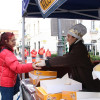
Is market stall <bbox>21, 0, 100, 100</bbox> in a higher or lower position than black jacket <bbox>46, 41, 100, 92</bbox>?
higher

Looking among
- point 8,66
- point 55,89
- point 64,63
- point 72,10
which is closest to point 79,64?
point 64,63

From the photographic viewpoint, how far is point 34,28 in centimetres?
3388

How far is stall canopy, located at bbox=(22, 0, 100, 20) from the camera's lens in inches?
135

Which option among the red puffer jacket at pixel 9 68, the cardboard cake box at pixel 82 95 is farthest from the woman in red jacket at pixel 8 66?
the cardboard cake box at pixel 82 95

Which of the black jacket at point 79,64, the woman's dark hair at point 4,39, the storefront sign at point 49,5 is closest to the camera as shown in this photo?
the storefront sign at point 49,5

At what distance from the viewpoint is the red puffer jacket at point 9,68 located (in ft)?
7.48

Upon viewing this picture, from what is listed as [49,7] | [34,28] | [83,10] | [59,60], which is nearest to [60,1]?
[49,7]

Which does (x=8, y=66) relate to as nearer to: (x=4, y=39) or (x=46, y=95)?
(x=4, y=39)

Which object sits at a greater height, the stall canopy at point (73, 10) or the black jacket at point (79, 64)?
the stall canopy at point (73, 10)

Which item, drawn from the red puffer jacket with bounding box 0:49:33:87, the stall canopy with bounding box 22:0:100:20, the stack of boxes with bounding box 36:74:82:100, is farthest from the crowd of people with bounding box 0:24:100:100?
the stall canopy with bounding box 22:0:100:20

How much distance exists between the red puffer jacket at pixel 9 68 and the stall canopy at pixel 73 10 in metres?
1.26

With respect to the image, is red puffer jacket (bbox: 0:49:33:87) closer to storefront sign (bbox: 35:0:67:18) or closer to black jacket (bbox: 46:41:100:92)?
black jacket (bbox: 46:41:100:92)

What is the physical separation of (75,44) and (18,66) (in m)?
0.82

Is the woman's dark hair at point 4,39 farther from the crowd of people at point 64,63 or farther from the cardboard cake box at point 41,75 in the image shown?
the cardboard cake box at point 41,75
